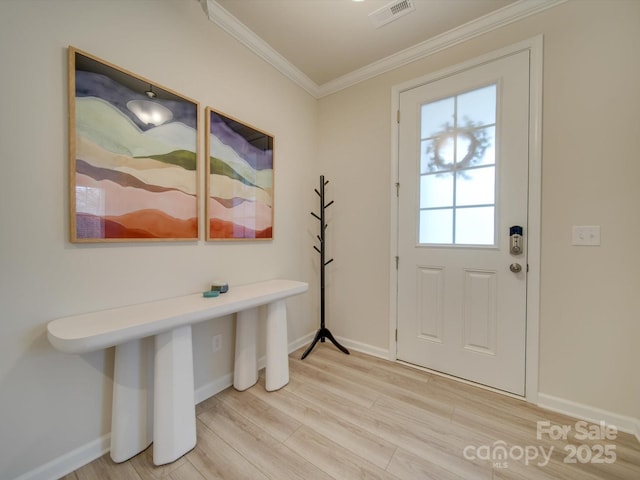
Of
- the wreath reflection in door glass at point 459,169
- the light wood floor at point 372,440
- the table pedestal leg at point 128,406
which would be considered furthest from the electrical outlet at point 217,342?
the wreath reflection in door glass at point 459,169

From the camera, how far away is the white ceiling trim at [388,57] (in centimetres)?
162

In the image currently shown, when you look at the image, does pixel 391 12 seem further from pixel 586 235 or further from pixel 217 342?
pixel 217 342

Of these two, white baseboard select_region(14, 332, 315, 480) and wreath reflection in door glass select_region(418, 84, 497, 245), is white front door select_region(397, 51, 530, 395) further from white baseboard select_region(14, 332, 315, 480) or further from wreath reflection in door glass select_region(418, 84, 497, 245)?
white baseboard select_region(14, 332, 315, 480)

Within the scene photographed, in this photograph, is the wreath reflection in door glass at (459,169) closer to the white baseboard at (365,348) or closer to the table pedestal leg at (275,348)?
the white baseboard at (365,348)

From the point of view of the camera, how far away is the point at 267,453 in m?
1.24

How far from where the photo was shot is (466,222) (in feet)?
6.08

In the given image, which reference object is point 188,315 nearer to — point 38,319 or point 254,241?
point 38,319

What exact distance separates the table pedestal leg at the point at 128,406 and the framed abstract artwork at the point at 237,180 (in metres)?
0.77

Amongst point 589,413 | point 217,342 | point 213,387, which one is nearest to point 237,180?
point 217,342

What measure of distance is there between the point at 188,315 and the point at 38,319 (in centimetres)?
60

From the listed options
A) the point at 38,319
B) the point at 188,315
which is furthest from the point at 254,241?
the point at 38,319

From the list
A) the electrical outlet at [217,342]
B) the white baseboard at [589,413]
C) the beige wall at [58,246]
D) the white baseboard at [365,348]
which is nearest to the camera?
the beige wall at [58,246]

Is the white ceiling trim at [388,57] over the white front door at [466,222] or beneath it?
over

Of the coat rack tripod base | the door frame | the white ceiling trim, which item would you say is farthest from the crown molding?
the coat rack tripod base
